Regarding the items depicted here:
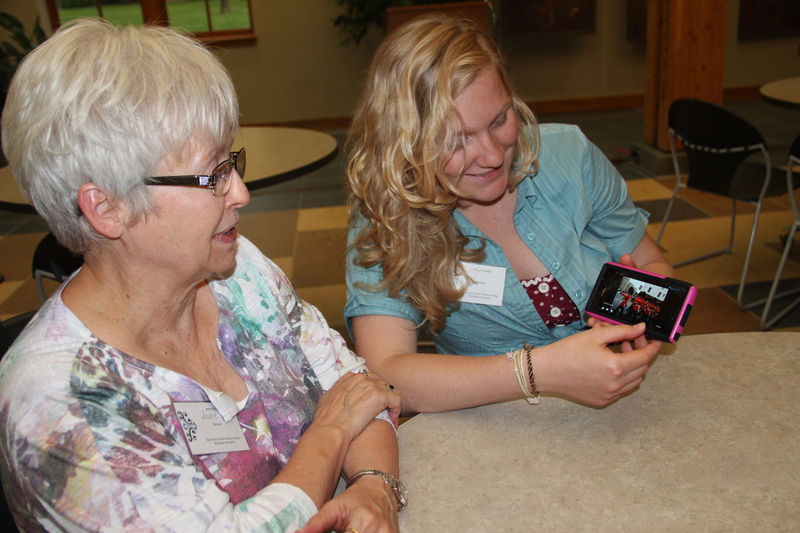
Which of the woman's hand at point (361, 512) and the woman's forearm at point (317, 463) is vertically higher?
the woman's forearm at point (317, 463)

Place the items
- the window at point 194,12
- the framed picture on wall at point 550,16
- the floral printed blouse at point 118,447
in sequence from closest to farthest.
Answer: the floral printed blouse at point 118,447, the framed picture on wall at point 550,16, the window at point 194,12

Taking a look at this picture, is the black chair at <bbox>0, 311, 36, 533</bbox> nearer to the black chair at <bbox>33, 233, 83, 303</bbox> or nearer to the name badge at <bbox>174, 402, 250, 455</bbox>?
the name badge at <bbox>174, 402, 250, 455</bbox>

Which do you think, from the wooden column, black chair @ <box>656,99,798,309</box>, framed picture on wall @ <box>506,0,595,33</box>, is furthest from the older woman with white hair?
framed picture on wall @ <box>506,0,595,33</box>

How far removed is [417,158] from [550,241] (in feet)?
1.41

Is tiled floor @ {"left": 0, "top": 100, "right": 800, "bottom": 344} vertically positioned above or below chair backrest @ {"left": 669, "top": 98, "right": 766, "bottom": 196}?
below

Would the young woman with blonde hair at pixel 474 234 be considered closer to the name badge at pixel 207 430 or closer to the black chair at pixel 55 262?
the name badge at pixel 207 430

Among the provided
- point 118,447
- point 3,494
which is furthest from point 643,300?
point 3,494

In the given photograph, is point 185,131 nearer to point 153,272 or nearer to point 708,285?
point 153,272

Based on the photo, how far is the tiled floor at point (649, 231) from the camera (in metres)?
3.62

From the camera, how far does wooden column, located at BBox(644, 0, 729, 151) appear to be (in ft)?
17.5

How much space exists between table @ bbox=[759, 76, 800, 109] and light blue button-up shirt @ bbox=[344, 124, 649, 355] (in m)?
2.26

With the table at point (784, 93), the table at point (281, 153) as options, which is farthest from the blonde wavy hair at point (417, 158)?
the table at point (784, 93)

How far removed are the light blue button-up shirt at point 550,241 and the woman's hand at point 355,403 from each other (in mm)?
251

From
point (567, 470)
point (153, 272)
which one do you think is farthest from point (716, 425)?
point (153, 272)
